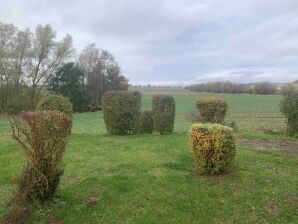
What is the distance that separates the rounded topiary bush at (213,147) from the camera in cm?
827

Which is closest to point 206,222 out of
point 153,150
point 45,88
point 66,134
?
point 66,134

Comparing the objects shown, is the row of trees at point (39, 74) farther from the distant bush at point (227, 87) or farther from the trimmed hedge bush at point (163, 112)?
the trimmed hedge bush at point (163, 112)

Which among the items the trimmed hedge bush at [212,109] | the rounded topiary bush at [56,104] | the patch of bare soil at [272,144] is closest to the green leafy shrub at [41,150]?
the patch of bare soil at [272,144]

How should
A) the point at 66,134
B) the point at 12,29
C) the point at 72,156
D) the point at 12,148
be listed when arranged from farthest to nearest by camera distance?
the point at 12,29, the point at 12,148, the point at 72,156, the point at 66,134

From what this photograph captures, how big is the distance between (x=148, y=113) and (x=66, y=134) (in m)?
9.78

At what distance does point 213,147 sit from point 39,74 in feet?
161

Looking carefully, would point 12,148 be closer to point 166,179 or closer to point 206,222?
point 166,179

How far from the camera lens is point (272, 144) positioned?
1384 centimetres

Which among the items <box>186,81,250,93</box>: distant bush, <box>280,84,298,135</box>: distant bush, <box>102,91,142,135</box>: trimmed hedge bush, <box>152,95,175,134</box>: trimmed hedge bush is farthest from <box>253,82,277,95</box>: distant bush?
<box>102,91,142,135</box>: trimmed hedge bush

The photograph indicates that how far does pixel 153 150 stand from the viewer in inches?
477

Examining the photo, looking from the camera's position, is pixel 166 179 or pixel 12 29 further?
pixel 12 29

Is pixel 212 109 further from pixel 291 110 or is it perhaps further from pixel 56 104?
pixel 56 104

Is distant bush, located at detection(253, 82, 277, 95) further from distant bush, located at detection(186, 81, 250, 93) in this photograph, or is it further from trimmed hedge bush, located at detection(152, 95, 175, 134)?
trimmed hedge bush, located at detection(152, 95, 175, 134)

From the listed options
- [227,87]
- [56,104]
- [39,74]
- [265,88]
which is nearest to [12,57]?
[39,74]
